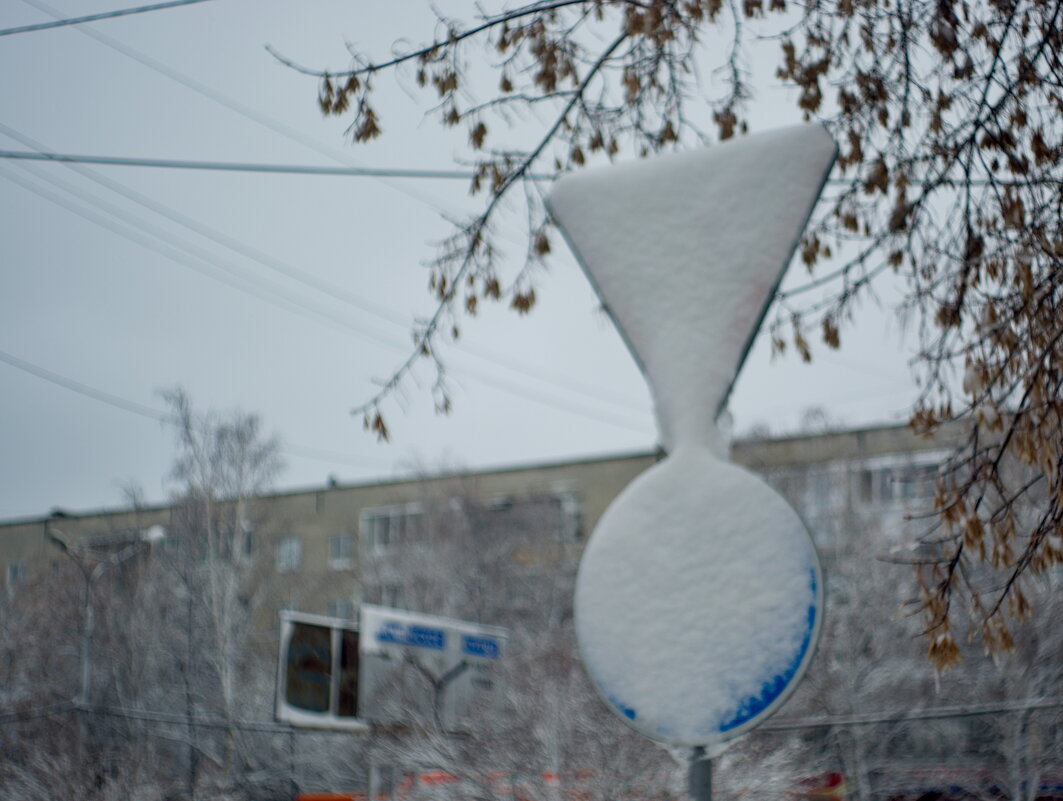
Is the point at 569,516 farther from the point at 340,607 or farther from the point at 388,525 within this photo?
the point at 340,607

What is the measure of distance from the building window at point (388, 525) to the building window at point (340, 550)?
1100 millimetres

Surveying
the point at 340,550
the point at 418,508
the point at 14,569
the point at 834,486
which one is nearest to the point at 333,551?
the point at 340,550

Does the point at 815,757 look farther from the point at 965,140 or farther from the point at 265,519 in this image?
the point at 265,519

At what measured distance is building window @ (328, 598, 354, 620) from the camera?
147 ft

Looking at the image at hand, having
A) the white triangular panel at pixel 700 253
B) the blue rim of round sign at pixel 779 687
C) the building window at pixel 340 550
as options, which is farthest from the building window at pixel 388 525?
the blue rim of round sign at pixel 779 687

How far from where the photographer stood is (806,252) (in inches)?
260

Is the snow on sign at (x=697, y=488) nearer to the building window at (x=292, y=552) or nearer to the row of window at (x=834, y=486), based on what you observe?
the row of window at (x=834, y=486)

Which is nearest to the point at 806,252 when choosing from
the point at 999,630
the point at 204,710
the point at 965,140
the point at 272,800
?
the point at 965,140

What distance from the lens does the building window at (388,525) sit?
1705 inches

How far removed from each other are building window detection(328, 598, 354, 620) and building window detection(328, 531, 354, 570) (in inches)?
154

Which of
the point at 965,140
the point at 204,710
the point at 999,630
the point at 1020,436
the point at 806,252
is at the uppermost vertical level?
the point at 965,140

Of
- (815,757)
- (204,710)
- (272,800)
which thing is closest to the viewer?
(815,757)

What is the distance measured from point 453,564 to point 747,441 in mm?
9958

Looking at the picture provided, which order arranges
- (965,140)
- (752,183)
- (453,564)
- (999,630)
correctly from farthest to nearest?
(453,564)
(965,140)
(999,630)
(752,183)
